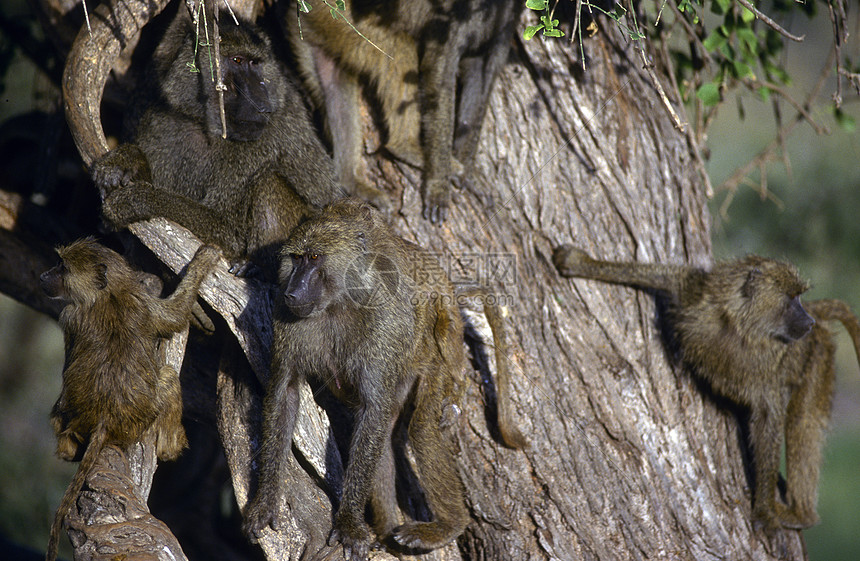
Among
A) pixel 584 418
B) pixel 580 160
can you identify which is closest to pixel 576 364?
pixel 584 418

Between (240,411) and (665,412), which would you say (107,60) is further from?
(665,412)

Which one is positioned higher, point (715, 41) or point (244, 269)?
point (715, 41)

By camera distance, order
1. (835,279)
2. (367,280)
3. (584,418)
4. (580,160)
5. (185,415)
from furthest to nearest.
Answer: (835,279)
(185,415)
(580,160)
(584,418)
(367,280)

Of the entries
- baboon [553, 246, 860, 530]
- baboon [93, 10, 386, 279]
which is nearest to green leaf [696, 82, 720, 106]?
baboon [553, 246, 860, 530]

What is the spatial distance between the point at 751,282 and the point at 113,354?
8.62ft

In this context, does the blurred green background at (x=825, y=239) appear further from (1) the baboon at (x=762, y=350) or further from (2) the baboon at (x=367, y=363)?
(2) the baboon at (x=367, y=363)

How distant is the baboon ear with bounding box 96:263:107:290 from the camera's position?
2643 millimetres

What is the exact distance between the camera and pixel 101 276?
8.72ft

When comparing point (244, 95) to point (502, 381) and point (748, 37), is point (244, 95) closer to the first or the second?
point (502, 381)

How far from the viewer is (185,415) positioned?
3242mm

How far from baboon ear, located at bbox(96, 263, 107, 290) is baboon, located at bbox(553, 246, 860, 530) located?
170 cm

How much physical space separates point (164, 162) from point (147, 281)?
1.57 ft

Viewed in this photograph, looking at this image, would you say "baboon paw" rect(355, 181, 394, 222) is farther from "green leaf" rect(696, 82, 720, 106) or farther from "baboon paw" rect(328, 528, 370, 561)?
"green leaf" rect(696, 82, 720, 106)

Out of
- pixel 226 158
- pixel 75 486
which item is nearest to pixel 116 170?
pixel 226 158
